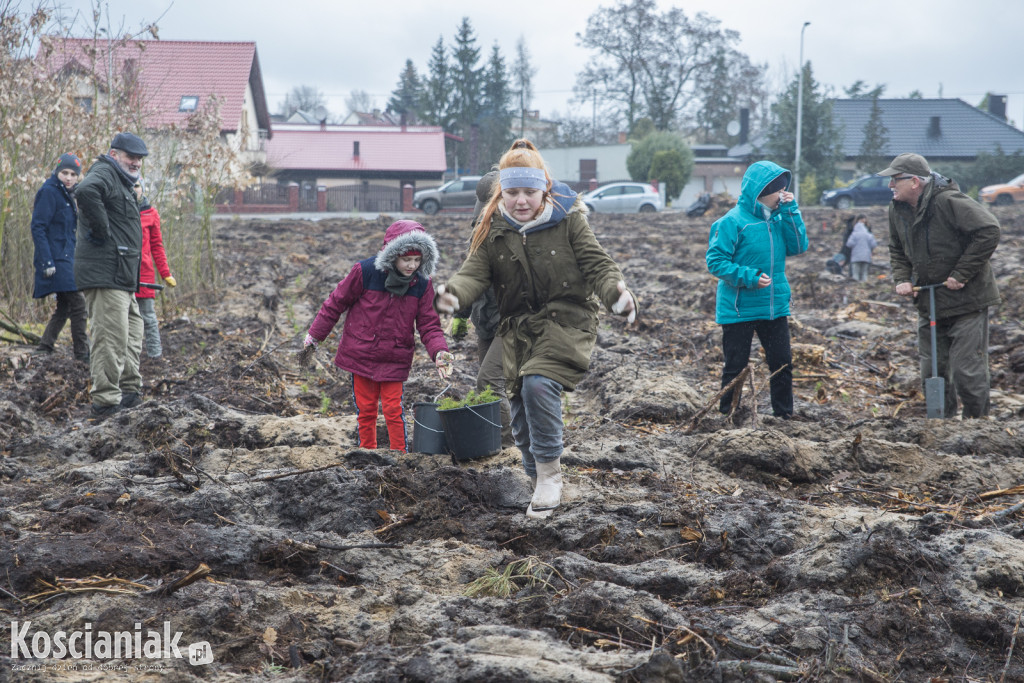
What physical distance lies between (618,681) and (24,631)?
182 centimetres

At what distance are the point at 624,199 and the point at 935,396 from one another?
88.0 feet

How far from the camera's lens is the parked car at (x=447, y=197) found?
1245 inches

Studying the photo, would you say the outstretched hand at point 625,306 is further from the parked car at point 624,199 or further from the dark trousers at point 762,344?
the parked car at point 624,199

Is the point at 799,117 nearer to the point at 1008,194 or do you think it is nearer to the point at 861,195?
the point at 861,195

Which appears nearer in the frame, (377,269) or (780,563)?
(780,563)

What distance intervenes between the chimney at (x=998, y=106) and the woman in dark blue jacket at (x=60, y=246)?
58.2 metres

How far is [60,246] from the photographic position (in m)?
7.31

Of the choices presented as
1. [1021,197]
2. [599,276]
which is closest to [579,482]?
[599,276]

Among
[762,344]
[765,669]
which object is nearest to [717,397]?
[762,344]

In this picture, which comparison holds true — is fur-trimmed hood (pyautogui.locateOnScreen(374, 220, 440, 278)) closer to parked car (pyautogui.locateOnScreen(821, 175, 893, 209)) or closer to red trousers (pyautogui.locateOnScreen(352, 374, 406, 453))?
red trousers (pyautogui.locateOnScreen(352, 374, 406, 453))

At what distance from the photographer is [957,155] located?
1848 inches

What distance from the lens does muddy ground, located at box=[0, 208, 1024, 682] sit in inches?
104

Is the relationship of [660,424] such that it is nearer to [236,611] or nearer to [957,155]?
[236,611]

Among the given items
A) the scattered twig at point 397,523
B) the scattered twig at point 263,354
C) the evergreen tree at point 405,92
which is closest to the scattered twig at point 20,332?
the scattered twig at point 263,354
